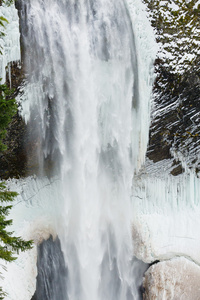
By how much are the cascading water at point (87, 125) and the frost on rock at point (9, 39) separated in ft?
0.51

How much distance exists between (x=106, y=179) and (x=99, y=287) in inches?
78.9

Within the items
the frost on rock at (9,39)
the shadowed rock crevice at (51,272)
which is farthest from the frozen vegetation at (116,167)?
the shadowed rock crevice at (51,272)

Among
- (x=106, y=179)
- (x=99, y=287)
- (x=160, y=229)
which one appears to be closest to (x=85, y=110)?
(x=106, y=179)

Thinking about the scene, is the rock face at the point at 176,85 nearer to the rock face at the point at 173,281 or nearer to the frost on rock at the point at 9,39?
the rock face at the point at 173,281

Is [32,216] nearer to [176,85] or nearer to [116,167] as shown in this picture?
[116,167]

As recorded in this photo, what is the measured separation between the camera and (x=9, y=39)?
4.93 m

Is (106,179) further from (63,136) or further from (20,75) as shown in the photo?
(20,75)

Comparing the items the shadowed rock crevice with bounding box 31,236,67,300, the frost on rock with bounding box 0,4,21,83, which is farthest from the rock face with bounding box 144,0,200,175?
the shadowed rock crevice with bounding box 31,236,67,300

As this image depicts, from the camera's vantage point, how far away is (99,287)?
613 cm

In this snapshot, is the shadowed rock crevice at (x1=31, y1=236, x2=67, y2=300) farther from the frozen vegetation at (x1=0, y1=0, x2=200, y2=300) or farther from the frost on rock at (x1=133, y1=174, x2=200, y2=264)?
the frost on rock at (x1=133, y1=174, x2=200, y2=264)

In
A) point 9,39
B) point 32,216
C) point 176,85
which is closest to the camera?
point 9,39

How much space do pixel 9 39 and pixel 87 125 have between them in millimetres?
1875

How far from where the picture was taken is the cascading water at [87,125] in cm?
530

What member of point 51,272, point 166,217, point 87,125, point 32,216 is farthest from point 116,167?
point 51,272
